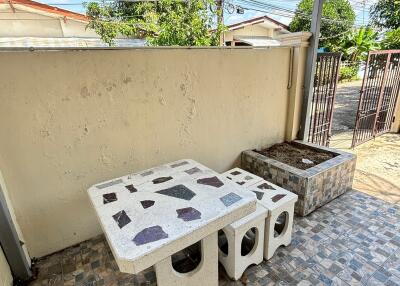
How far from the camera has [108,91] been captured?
6.61ft

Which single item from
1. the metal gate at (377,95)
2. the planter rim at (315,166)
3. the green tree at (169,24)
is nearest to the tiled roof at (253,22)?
the green tree at (169,24)

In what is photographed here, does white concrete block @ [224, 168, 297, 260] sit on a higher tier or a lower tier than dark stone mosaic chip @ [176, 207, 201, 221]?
lower

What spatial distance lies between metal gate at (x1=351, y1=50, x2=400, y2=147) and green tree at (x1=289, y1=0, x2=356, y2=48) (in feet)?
34.3

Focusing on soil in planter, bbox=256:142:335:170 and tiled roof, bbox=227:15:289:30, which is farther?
tiled roof, bbox=227:15:289:30

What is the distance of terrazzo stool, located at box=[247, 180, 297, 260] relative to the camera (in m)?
1.87

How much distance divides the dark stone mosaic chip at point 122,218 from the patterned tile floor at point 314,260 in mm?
728

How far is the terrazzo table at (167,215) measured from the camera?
1.13 meters

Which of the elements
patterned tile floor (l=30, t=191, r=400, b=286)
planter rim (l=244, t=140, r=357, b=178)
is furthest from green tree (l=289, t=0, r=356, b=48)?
patterned tile floor (l=30, t=191, r=400, b=286)

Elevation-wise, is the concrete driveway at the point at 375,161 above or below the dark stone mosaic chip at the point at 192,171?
below

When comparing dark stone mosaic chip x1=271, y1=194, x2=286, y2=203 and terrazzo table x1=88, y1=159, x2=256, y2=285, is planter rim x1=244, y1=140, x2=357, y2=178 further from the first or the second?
terrazzo table x1=88, y1=159, x2=256, y2=285

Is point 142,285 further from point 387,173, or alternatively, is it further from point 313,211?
point 387,173

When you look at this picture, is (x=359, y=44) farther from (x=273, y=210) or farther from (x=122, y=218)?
(x=122, y=218)

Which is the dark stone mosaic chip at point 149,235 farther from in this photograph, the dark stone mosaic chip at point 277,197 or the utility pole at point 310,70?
the utility pole at point 310,70

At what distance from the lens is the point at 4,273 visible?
1.60 meters
